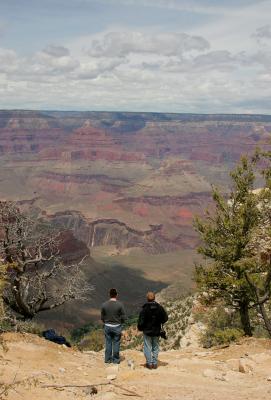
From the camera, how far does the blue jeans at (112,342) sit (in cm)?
1650

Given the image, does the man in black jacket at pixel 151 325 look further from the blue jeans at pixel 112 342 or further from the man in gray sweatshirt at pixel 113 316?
the blue jeans at pixel 112 342

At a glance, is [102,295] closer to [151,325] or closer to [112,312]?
[112,312]

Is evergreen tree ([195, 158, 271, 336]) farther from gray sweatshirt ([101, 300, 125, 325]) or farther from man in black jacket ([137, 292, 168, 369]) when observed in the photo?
gray sweatshirt ([101, 300, 125, 325])

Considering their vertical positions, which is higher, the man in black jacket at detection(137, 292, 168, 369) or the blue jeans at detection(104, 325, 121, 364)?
the man in black jacket at detection(137, 292, 168, 369)

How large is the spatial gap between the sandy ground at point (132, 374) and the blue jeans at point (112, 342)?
42 centimetres

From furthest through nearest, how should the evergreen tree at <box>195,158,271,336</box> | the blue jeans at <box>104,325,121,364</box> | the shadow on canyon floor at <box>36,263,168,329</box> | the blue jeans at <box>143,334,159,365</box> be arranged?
the shadow on canyon floor at <box>36,263,168,329</box>, the evergreen tree at <box>195,158,271,336</box>, the blue jeans at <box>104,325,121,364</box>, the blue jeans at <box>143,334,159,365</box>

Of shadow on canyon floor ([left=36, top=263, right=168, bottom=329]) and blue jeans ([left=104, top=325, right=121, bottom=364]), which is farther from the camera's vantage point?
shadow on canyon floor ([left=36, top=263, right=168, bottom=329])

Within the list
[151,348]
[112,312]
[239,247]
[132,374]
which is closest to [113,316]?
[112,312]

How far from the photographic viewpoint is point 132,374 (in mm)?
14312

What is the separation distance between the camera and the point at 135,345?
131 ft

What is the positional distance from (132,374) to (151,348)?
1577 millimetres

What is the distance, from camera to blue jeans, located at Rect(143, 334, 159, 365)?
51.3 ft

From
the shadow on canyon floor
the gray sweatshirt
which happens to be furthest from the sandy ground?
the shadow on canyon floor

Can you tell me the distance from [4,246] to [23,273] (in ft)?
4.89
